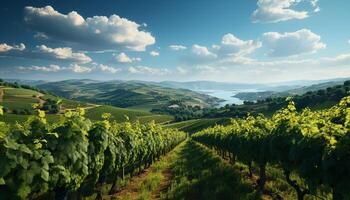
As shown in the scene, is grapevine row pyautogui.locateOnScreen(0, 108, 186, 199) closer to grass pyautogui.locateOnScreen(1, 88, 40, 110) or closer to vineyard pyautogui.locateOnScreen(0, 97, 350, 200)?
vineyard pyautogui.locateOnScreen(0, 97, 350, 200)

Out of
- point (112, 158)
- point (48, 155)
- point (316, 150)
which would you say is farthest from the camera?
point (112, 158)

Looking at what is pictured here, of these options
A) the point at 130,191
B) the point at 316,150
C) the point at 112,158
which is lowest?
the point at 130,191

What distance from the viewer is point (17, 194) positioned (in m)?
7.81

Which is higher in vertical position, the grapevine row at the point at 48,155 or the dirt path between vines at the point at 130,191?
the grapevine row at the point at 48,155

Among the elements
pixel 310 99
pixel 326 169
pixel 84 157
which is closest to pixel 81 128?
pixel 84 157

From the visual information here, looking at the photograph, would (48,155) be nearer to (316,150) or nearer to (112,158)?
(112,158)

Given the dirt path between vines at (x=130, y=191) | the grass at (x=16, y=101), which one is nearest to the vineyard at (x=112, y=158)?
the dirt path between vines at (x=130, y=191)

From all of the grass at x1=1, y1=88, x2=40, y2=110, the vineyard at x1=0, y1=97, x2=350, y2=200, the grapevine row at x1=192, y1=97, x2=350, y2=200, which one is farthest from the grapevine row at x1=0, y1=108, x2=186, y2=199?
the grass at x1=1, y1=88, x2=40, y2=110

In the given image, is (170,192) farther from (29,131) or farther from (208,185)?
(29,131)

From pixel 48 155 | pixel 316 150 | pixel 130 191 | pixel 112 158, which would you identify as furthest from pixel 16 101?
pixel 316 150

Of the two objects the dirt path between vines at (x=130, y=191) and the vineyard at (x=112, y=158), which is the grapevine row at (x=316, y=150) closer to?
the vineyard at (x=112, y=158)

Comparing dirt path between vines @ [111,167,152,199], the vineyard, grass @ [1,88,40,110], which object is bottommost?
grass @ [1,88,40,110]

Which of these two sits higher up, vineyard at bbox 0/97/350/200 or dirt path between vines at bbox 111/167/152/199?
vineyard at bbox 0/97/350/200

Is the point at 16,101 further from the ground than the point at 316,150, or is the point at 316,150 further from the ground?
the point at 316,150
